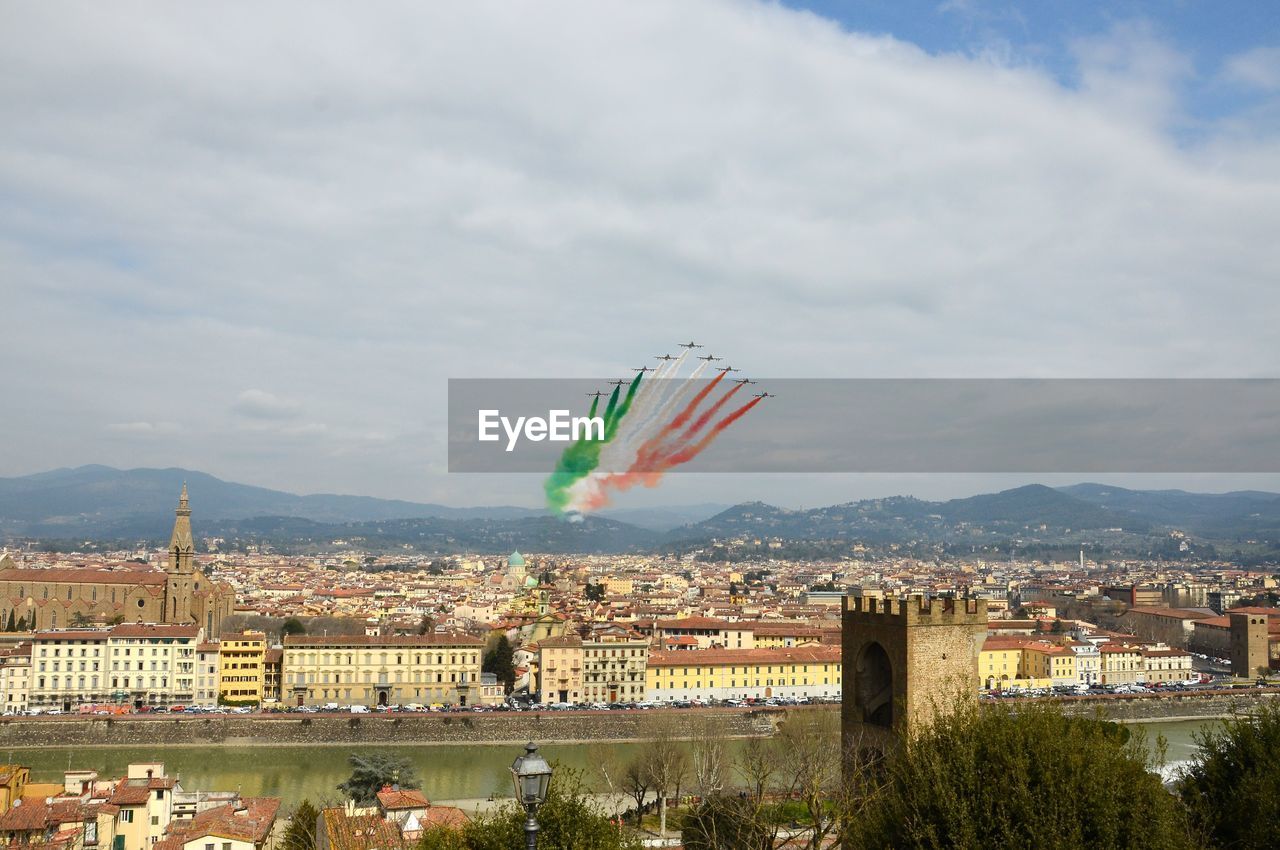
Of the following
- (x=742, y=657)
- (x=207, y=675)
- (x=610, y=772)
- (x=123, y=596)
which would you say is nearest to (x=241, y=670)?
(x=207, y=675)

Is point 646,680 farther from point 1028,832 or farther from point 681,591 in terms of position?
point 681,591

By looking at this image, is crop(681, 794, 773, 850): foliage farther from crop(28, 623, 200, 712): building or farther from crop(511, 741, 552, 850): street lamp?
crop(28, 623, 200, 712): building

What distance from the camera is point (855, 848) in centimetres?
952

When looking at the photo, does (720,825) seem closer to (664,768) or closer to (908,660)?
(908,660)

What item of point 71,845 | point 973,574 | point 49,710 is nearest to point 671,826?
point 71,845

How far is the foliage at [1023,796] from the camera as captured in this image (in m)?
8.17

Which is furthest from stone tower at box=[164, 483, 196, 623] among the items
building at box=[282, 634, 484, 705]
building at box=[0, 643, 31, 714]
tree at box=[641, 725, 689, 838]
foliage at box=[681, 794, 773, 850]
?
foliage at box=[681, 794, 773, 850]

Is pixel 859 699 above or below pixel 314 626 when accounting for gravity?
above

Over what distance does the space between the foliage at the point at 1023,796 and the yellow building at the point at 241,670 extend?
30.9 metres

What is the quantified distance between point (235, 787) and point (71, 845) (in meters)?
12.7

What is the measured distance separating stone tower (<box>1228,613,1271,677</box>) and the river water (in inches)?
653

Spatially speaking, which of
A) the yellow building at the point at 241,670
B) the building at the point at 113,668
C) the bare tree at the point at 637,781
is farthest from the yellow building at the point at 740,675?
the bare tree at the point at 637,781

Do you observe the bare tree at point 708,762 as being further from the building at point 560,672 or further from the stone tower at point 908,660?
the building at point 560,672

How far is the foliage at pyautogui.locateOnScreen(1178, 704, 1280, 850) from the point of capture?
31.5 ft
